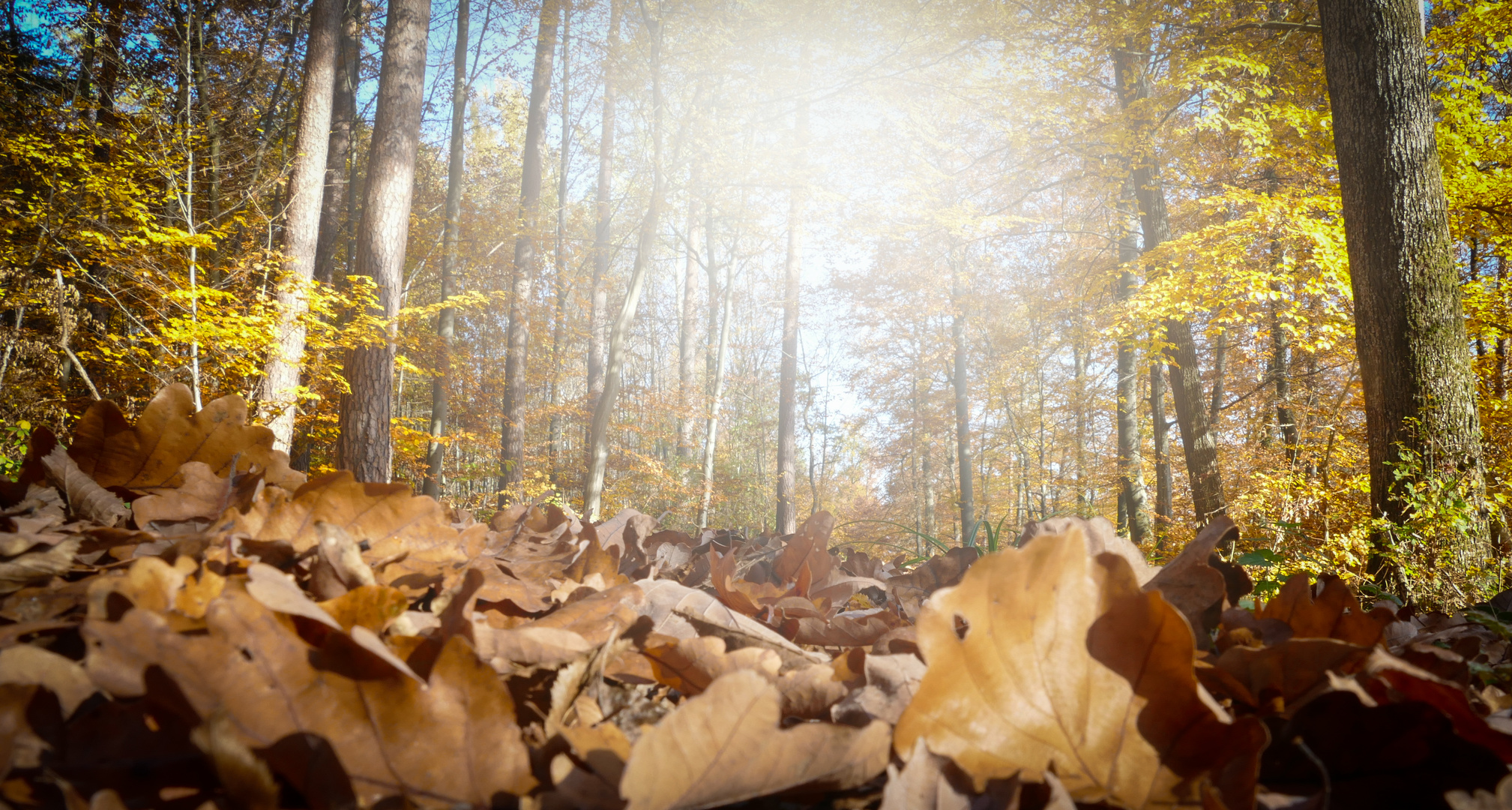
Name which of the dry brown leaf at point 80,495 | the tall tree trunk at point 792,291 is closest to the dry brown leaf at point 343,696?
the dry brown leaf at point 80,495

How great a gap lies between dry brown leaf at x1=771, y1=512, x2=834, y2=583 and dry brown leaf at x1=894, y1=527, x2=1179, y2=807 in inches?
26.1

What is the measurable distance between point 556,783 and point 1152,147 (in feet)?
36.9

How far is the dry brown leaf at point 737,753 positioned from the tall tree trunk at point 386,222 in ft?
23.5

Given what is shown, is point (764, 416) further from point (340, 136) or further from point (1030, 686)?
point (1030, 686)

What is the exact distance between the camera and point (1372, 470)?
176 inches

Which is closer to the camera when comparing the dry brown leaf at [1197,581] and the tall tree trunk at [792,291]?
the dry brown leaf at [1197,581]

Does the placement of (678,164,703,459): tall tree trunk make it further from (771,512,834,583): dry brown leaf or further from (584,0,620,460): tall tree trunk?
(771,512,834,583): dry brown leaf

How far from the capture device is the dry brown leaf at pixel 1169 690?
0.36 meters

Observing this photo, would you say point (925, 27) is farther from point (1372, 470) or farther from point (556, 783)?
point (556, 783)

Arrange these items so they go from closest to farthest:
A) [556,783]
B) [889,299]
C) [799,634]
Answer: [556,783], [799,634], [889,299]

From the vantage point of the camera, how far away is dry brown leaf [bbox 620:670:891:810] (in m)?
0.34

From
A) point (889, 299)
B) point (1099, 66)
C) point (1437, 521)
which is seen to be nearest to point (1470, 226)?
point (1099, 66)

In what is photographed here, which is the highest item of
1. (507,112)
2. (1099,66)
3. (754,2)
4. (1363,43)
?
(507,112)

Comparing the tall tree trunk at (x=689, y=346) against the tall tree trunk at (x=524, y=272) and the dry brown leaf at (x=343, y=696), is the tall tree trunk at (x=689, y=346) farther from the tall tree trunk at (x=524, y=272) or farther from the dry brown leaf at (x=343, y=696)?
the dry brown leaf at (x=343, y=696)
